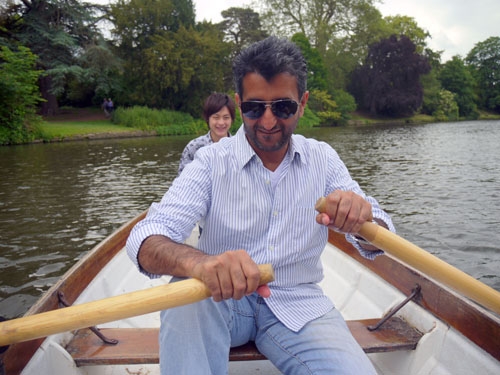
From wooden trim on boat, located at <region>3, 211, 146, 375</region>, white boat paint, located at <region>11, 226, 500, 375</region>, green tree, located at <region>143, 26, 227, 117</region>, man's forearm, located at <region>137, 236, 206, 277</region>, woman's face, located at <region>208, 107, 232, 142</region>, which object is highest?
green tree, located at <region>143, 26, 227, 117</region>

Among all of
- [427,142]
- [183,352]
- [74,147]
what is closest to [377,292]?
[183,352]

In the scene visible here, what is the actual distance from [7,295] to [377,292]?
3399mm

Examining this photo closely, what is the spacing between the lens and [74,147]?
1622 cm

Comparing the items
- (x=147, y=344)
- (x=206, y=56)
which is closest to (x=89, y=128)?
(x=206, y=56)

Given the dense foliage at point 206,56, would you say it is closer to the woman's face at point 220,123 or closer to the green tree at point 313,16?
the green tree at point 313,16

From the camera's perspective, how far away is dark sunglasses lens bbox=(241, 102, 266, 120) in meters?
1.74

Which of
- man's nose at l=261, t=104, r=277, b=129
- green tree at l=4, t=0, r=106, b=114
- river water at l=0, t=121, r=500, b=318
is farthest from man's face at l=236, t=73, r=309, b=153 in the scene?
green tree at l=4, t=0, r=106, b=114

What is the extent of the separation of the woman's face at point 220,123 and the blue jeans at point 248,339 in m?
3.11

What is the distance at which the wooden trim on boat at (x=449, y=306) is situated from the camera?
1721 millimetres

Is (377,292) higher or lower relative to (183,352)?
lower

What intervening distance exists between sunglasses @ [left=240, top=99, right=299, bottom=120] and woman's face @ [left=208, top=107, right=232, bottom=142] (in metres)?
2.90

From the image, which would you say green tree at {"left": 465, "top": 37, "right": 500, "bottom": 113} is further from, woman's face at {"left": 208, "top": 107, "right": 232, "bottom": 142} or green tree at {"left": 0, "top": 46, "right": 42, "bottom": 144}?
woman's face at {"left": 208, "top": 107, "right": 232, "bottom": 142}

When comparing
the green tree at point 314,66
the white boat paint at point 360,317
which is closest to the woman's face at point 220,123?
the white boat paint at point 360,317

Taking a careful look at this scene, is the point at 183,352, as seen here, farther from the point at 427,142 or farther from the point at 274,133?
the point at 427,142
